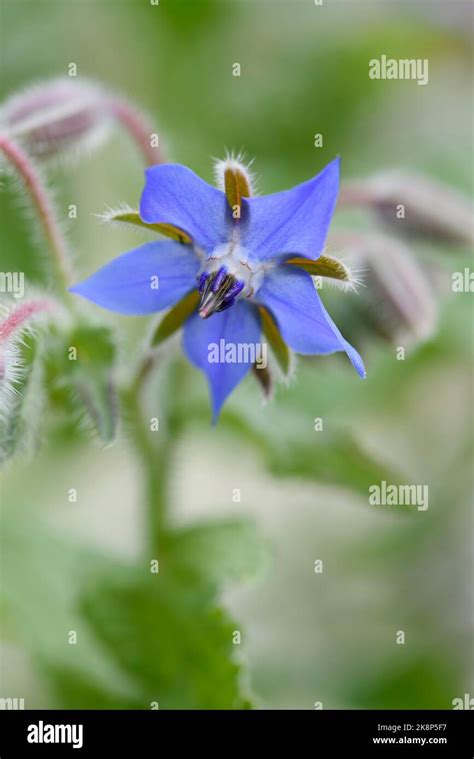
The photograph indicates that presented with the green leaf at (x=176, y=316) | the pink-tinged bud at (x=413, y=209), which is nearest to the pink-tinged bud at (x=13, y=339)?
the green leaf at (x=176, y=316)

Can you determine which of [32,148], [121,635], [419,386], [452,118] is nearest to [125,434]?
[121,635]

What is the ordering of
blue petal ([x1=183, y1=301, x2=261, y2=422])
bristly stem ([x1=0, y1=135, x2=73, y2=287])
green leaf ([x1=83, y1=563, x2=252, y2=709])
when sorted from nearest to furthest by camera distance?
blue petal ([x1=183, y1=301, x2=261, y2=422]) → bristly stem ([x1=0, y1=135, x2=73, y2=287]) → green leaf ([x1=83, y1=563, x2=252, y2=709])

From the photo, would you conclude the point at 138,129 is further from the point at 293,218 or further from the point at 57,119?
the point at 293,218

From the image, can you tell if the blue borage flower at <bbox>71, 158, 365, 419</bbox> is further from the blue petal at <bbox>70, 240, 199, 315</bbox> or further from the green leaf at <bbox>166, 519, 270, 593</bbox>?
the green leaf at <bbox>166, 519, 270, 593</bbox>

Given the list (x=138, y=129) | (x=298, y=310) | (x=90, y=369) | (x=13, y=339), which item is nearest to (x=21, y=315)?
(x=13, y=339)

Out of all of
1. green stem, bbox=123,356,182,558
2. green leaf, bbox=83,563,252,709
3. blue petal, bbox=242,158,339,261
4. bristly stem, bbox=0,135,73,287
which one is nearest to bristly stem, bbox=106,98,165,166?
bristly stem, bbox=0,135,73,287

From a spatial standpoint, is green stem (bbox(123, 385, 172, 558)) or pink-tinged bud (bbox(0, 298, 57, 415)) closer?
pink-tinged bud (bbox(0, 298, 57, 415))

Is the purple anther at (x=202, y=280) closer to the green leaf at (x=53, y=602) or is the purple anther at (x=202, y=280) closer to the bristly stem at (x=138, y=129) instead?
the bristly stem at (x=138, y=129)
